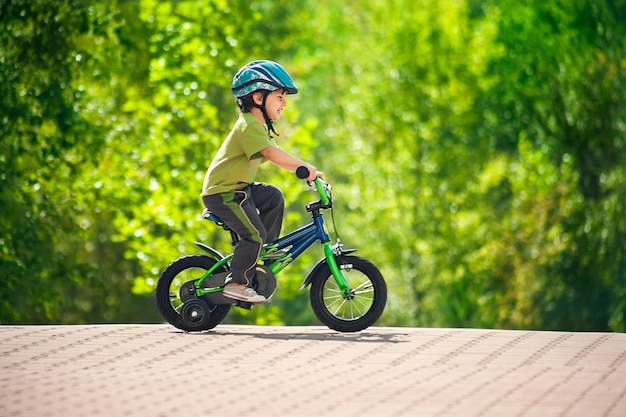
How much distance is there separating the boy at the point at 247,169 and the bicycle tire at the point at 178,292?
13.7 inches

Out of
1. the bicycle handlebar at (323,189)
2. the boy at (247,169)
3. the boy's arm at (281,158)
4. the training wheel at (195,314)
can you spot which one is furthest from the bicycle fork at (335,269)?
the training wheel at (195,314)

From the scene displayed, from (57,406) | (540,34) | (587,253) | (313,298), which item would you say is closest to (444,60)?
(540,34)

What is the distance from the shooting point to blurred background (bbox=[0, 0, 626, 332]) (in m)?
17.6

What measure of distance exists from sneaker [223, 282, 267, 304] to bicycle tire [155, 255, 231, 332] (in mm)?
278

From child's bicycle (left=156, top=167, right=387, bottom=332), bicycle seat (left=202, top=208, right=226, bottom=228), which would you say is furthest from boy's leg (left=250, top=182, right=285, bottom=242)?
bicycle seat (left=202, top=208, right=226, bottom=228)

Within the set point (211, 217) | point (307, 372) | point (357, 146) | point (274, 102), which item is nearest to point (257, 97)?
point (274, 102)

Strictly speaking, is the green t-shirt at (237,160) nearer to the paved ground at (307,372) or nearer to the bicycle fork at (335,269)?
the bicycle fork at (335,269)

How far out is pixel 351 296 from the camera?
8977 mm

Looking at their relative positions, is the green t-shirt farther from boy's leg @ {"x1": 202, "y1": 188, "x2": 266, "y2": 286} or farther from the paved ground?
the paved ground

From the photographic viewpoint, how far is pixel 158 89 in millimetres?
22625

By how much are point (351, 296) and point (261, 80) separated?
67.6 inches

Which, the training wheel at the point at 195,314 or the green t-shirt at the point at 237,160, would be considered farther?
the training wheel at the point at 195,314

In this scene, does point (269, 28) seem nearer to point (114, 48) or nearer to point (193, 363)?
point (114, 48)

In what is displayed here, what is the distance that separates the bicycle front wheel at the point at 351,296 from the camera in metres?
8.88
